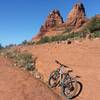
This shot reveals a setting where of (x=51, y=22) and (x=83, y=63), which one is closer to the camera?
(x=83, y=63)

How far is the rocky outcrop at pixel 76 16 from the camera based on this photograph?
81044mm

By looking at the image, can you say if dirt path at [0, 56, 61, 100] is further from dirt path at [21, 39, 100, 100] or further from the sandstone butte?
the sandstone butte

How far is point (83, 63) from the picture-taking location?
19.9m

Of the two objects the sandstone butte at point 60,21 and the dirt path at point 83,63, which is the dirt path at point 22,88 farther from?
the sandstone butte at point 60,21

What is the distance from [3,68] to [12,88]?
475 centimetres

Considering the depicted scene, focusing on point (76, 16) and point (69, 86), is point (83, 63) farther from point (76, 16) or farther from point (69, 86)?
point (76, 16)

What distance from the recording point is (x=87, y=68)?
728 inches

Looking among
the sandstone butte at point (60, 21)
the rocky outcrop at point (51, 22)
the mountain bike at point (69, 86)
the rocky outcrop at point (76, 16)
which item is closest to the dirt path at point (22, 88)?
the mountain bike at point (69, 86)

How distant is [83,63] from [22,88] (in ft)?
20.8

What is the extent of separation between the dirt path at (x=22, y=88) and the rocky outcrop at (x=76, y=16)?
6387cm

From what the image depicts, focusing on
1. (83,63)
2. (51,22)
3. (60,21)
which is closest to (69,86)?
(83,63)

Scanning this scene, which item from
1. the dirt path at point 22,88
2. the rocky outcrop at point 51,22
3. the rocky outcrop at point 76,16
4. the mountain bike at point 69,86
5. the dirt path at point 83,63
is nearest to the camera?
the dirt path at point 22,88

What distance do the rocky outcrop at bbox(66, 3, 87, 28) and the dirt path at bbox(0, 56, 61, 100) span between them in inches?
2515

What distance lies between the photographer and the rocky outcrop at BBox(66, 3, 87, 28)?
266ft
